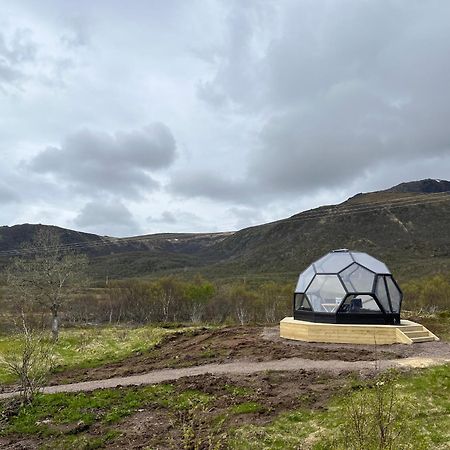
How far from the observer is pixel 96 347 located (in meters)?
23.8

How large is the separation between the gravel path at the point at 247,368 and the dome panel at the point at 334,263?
7892mm

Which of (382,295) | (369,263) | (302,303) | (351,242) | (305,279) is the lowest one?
(302,303)

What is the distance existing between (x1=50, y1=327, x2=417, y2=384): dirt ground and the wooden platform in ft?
2.50

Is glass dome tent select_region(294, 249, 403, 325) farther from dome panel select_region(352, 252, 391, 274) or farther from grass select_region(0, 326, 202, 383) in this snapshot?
grass select_region(0, 326, 202, 383)

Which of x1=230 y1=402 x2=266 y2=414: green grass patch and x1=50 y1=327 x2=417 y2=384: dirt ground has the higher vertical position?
x1=50 y1=327 x2=417 y2=384: dirt ground

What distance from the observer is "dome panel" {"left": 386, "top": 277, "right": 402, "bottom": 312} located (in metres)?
21.7

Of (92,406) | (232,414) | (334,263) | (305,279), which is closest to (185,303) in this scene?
(305,279)

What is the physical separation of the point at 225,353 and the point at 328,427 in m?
8.88

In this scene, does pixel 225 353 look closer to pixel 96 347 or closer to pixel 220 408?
pixel 220 408

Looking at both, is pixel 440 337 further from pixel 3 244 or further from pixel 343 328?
pixel 3 244

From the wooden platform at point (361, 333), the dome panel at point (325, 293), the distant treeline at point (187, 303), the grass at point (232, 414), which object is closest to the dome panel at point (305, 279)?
the dome panel at point (325, 293)

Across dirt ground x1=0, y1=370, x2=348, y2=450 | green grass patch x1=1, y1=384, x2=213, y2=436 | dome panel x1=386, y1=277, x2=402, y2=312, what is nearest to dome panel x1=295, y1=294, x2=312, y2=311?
dome panel x1=386, y1=277, x2=402, y2=312

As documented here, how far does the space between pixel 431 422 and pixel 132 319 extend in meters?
55.3

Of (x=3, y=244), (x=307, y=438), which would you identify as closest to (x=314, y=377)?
(x=307, y=438)
